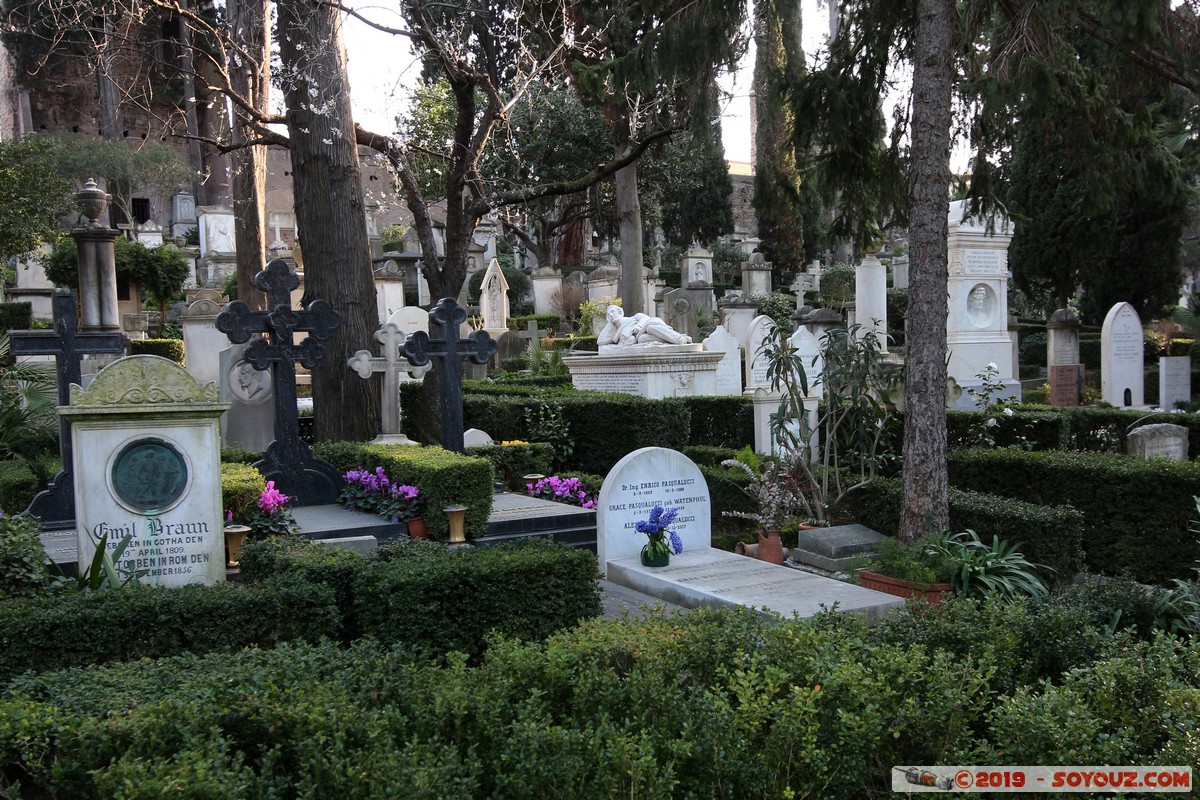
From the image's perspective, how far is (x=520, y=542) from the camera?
20.3 ft

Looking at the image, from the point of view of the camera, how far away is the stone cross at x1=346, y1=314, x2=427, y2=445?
34.2ft

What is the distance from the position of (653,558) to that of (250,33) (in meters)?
12.4

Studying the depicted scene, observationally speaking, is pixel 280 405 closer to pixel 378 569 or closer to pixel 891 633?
pixel 378 569

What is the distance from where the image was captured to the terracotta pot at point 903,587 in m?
6.95

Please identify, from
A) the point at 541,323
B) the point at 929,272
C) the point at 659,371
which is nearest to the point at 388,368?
the point at 929,272

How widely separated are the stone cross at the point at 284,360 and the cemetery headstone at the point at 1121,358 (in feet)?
50.6

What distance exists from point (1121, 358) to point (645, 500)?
1436 cm

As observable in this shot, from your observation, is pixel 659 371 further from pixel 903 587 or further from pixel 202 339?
pixel 903 587

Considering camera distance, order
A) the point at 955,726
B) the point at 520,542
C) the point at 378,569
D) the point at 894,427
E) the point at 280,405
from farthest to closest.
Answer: the point at 894,427, the point at 280,405, the point at 520,542, the point at 378,569, the point at 955,726

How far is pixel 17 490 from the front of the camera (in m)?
9.07

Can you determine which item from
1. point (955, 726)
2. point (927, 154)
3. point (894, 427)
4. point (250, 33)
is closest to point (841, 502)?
point (894, 427)

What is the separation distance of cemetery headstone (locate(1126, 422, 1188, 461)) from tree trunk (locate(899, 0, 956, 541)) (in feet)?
12.7

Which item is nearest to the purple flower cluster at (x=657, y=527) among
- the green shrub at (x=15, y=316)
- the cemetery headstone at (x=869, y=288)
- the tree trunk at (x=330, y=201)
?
the tree trunk at (x=330, y=201)

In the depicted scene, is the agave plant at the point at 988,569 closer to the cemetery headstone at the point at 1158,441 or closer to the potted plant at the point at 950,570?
the potted plant at the point at 950,570
